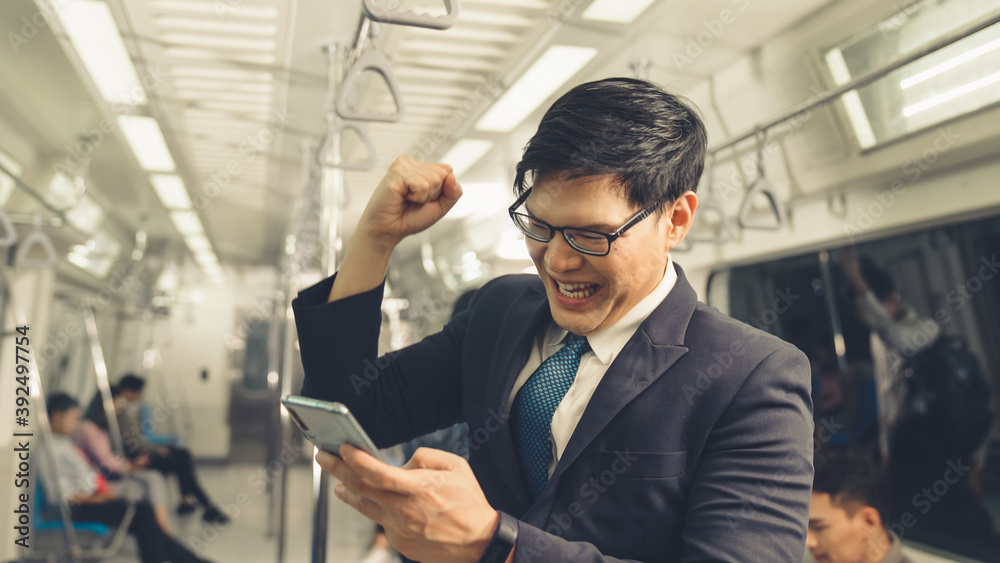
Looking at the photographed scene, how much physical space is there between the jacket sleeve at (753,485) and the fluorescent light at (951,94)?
2632mm

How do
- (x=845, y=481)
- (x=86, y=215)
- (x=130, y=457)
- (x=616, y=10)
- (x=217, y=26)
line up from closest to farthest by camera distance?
(x=845, y=481)
(x=616, y=10)
(x=217, y=26)
(x=86, y=215)
(x=130, y=457)

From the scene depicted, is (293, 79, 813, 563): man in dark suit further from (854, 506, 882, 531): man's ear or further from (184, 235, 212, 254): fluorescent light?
(184, 235, 212, 254): fluorescent light

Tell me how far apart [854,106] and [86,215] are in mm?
5654

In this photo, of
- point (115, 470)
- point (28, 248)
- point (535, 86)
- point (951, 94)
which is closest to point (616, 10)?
point (535, 86)

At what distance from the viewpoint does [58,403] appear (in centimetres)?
506

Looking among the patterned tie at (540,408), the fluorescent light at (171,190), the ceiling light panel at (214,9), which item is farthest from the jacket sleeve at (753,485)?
the fluorescent light at (171,190)

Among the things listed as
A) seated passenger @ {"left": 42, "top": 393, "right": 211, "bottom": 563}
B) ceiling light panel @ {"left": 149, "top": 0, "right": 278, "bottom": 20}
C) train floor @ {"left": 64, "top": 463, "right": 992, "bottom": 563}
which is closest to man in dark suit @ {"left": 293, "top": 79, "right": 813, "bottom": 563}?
ceiling light panel @ {"left": 149, "top": 0, "right": 278, "bottom": 20}

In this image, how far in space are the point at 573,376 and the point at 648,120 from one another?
440 millimetres

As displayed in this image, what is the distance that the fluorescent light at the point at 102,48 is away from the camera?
3.12 metres

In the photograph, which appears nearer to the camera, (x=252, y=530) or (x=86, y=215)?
(x=86, y=215)

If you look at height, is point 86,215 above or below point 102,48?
below

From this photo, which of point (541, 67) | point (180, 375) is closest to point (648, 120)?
point (541, 67)

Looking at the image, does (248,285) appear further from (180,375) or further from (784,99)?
(784,99)

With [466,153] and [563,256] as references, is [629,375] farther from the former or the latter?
[466,153]
